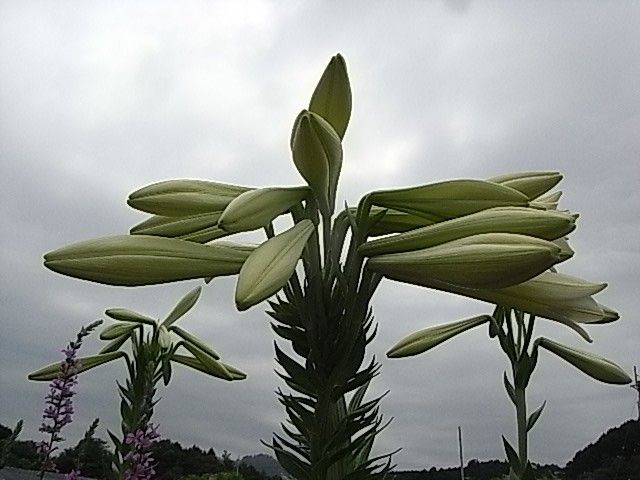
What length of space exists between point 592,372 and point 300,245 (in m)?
1.58

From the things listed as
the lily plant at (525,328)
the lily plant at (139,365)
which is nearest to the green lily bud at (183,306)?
the lily plant at (139,365)

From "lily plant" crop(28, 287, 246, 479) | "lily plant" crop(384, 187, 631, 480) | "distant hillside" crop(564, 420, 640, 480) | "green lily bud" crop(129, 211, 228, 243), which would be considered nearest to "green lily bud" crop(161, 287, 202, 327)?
"lily plant" crop(28, 287, 246, 479)

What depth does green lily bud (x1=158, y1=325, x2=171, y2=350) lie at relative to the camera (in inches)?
118

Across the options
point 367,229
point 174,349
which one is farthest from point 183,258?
point 174,349

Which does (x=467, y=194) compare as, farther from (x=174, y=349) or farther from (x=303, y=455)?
(x=174, y=349)

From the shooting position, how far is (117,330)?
Answer: 311 cm

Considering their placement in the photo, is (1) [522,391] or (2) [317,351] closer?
(2) [317,351]

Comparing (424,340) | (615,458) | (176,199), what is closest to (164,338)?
(424,340)

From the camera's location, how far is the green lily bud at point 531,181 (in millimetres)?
1344

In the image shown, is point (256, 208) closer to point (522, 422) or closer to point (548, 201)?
point (548, 201)

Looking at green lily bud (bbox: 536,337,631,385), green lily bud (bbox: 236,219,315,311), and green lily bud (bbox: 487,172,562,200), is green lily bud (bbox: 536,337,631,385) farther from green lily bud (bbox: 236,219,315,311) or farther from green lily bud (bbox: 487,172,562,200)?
green lily bud (bbox: 236,219,315,311)

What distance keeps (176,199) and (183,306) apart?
6.77 ft

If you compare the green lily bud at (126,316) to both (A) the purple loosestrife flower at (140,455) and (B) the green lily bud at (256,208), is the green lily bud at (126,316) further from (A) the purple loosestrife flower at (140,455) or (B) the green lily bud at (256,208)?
(B) the green lily bud at (256,208)

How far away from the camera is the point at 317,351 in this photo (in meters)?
1.10
